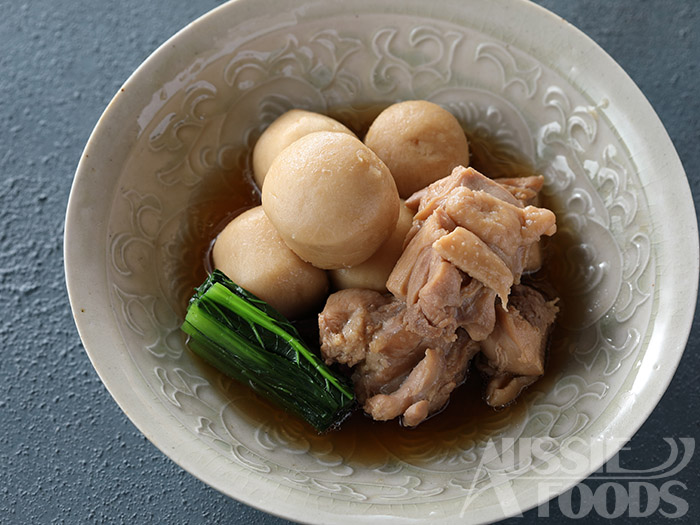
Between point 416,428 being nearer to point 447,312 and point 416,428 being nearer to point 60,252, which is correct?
point 447,312

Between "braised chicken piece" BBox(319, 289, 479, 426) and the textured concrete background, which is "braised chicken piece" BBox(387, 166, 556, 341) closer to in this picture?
"braised chicken piece" BBox(319, 289, 479, 426)

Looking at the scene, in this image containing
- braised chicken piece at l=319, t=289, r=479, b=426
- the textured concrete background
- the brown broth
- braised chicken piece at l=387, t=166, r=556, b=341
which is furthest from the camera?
the textured concrete background

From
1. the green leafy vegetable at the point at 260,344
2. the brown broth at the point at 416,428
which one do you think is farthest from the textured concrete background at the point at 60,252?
the green leafy vegetable at the point at 260,344

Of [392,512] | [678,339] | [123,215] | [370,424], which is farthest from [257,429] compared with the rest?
[678,339]

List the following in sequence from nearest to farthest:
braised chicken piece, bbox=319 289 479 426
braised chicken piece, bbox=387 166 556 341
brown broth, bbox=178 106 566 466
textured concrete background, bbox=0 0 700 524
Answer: braised chicken piece, bbox=387 166 556 341, braised chicken piece, bbox=319 289 479 426, brown broth, bbox=178 106 566 466, textured concrete background, bbox=0 0 700 524

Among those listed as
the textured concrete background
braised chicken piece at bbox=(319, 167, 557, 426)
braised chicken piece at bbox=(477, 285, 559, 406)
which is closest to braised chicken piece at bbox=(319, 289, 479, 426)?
braised chicken piece at bbox=(319, 167, 557, 426)

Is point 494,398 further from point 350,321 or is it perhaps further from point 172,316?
point 172,316
